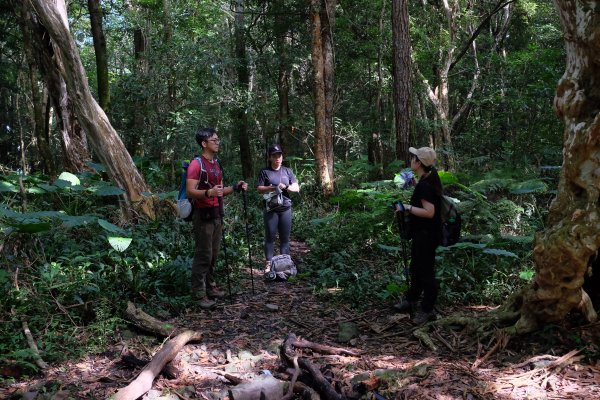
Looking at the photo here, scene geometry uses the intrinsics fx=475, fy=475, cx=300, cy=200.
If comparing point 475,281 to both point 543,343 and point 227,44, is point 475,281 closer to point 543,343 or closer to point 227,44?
point 543,343

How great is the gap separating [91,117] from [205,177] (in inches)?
176

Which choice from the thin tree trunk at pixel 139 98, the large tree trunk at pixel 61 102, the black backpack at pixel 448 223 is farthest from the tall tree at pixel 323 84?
the black backpack at pixel 448 223

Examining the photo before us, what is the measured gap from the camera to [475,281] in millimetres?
5945

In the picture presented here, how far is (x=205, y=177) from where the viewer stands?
5.74m

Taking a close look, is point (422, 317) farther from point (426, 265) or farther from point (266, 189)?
point (266, 189)

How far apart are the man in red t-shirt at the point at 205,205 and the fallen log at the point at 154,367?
116 cm

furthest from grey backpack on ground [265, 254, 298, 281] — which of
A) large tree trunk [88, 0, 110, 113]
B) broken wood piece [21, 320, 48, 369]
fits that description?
large tree trunk [88, 0, 110, 113]

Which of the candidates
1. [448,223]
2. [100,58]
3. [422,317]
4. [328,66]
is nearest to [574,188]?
[448,223]

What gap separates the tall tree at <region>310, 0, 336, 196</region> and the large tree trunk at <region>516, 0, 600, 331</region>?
26.1ft

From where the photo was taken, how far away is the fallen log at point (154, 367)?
141 inches

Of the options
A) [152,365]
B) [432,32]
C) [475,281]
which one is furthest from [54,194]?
[432,32]

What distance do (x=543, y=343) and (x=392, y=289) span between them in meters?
1.91

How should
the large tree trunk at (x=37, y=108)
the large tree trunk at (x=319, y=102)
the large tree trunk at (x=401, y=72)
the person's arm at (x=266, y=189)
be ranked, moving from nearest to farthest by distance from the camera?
the person's arm at (x=266, y=189) < the large tree trunk at (x=37, y=108) < the large tree trunk at (x=401, y=72) < the large tree trunk at (x=319, y=102)

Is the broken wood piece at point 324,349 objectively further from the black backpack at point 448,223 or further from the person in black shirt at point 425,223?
the black backpack at point 448,223
